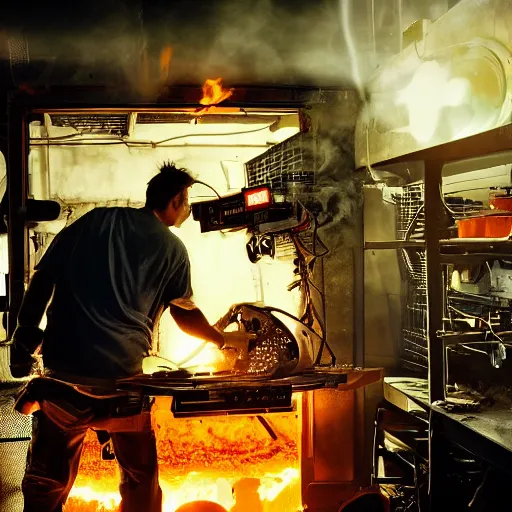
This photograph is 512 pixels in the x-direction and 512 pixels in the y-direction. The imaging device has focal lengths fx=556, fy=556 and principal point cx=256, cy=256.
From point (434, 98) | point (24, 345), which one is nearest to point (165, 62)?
point (434, 98)

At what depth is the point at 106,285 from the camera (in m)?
4.59

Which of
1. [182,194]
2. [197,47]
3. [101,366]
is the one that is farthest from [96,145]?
[101,366]

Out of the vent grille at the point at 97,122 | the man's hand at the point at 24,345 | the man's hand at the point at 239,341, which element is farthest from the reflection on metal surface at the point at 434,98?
the man's hand at the point at 24,345

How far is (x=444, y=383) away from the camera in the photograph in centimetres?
470

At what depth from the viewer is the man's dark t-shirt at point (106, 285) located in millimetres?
4574

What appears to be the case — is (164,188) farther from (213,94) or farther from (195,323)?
(213,94)

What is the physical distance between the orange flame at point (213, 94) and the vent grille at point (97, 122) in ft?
4.73

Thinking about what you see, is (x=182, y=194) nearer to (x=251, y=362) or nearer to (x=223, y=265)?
(x=251, y=362)

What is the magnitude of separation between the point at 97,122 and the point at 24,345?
12.7 feet

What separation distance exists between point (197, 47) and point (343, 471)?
4844 millimetres

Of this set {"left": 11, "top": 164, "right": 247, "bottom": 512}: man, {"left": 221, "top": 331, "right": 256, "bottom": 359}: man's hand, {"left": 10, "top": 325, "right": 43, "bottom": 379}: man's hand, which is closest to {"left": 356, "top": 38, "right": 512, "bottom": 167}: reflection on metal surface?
{"left": 221, "top": 331, "right": 256, "bottom": 359}: man's hand

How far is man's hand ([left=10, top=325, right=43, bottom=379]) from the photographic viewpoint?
4.62 meters

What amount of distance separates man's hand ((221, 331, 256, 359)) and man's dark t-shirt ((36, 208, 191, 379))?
67 centimetres

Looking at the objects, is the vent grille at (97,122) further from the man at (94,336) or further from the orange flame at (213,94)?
the man at (94,336)
